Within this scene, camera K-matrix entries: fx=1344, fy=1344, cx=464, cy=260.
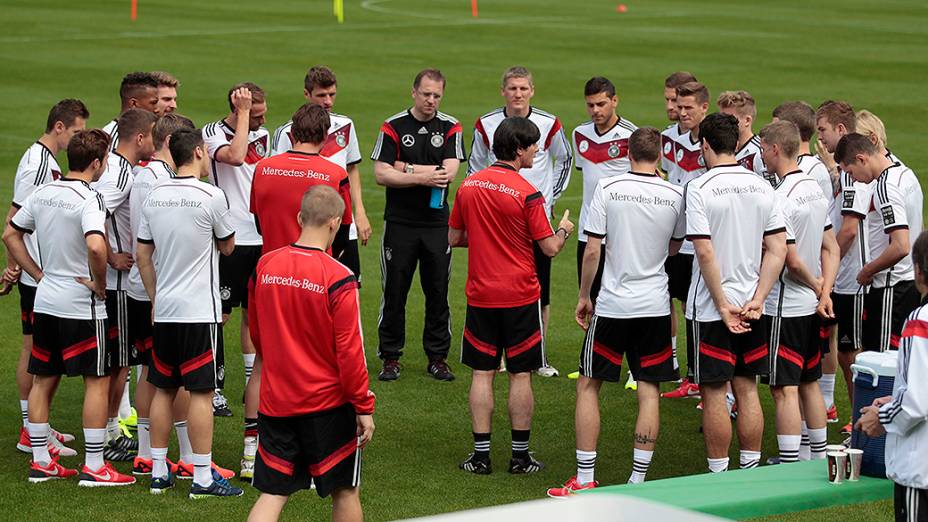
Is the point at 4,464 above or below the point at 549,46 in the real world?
below

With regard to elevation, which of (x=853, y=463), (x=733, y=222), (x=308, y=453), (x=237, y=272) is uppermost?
(x=733, y=222)

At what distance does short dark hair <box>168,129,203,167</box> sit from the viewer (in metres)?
7.28

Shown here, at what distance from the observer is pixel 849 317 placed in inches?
336

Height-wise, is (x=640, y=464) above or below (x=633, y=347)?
below

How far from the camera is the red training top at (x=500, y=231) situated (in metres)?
7.82

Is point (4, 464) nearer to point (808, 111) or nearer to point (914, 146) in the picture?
point (808, 111)

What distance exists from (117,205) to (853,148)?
4.37 metres

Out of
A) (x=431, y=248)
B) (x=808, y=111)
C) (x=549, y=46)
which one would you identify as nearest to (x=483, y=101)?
(x=549, y=46)

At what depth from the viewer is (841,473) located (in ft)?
21.9

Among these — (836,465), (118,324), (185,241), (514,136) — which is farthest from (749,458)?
(118,324)

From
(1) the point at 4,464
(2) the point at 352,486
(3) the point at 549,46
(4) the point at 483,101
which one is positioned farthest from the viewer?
(3) the point at 549,46

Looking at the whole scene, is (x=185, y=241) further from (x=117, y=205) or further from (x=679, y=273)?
(x=679, y=273)

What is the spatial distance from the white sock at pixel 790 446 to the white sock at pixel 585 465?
3.61 ft

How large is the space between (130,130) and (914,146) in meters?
14.3
